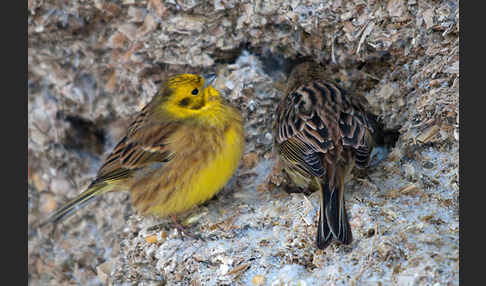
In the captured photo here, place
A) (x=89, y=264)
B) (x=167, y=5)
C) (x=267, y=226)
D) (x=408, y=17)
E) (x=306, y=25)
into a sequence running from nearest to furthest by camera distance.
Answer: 1. (x=267, y=226)
2. (x=408, y=17)
3. (x=306, y=25)
4. (x=167, y=5)
5. (x=89, y=264)

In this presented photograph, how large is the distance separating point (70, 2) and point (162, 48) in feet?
3.13

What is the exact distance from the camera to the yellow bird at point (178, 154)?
4.29 meters

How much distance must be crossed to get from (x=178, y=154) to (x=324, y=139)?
1075mm

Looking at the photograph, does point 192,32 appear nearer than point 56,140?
Yes

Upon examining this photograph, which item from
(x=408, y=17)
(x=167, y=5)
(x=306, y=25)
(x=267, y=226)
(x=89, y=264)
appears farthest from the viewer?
(x=89, y=264)

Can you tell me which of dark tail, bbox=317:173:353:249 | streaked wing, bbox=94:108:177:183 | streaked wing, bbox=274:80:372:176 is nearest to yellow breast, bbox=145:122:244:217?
streaked wing, bbox=94:108:177:183

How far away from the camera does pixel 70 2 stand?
5.25 meters

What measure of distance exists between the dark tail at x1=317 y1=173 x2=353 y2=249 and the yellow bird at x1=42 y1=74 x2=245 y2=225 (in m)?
0.84

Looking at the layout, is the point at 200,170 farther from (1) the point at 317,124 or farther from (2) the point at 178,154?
(1) the point at 317,124

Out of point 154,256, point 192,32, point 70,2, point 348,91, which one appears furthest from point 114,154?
point 348,91

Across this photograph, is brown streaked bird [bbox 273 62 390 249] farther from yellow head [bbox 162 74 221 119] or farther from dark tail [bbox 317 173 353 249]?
yellow head [bbox 162 74 221 119]

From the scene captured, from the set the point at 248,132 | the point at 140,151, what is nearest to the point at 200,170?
the point at 140,151

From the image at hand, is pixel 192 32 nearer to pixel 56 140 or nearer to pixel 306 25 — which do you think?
A: pixel 306 25

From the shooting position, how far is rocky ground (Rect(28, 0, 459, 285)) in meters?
3.66
